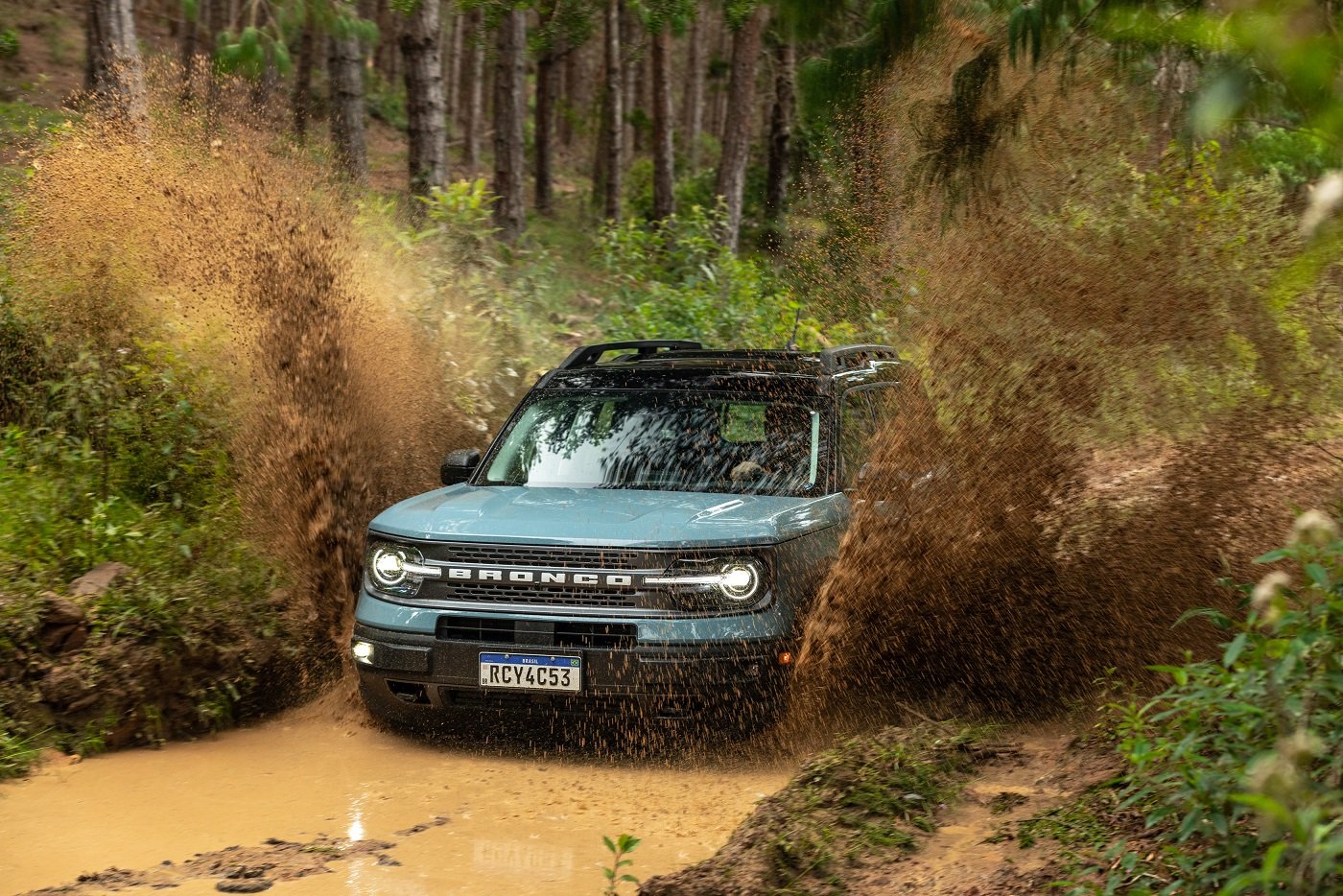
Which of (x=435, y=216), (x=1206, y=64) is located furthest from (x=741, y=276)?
(x=1206, y=64)

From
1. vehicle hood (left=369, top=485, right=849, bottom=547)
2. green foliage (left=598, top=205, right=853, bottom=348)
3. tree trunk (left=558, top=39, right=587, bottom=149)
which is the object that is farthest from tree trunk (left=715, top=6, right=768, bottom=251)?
tree trunk (left=558, top=39, right=587, bottom=149)

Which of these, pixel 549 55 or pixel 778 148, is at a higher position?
pixel 549 55

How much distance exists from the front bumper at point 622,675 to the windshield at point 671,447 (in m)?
1.14

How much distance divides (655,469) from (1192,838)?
3868 mm

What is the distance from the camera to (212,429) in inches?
348

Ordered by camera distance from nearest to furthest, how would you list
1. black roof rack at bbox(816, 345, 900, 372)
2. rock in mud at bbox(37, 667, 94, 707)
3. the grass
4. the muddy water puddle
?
the grass < the muddy water puddle < rock in mud at bbox(37, 667, 94, 707) < black roof rack at bbox(816, 345, 900, 372)

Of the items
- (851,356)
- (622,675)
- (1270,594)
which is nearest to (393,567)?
(622,675)

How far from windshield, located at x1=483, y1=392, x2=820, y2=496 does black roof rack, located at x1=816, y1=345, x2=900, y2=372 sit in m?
0.30

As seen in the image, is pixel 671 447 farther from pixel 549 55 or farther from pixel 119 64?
pixel 549 55

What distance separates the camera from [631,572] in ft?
19.7

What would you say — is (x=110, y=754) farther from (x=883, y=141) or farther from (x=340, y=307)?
(x=883, y=141)

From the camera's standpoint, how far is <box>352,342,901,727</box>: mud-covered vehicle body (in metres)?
5.94

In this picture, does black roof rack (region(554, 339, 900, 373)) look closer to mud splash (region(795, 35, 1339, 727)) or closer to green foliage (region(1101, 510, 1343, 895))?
mud splash (region(795, 35, 1339, 727))

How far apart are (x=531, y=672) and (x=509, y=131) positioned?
17.5 meters
